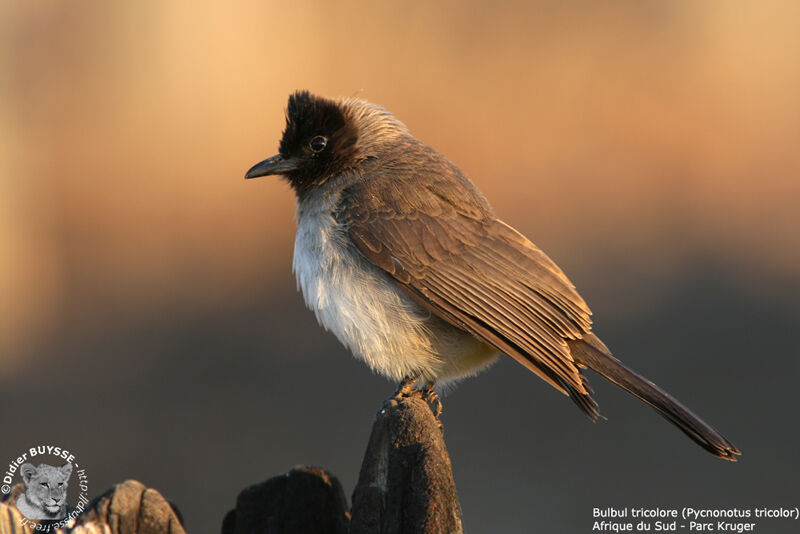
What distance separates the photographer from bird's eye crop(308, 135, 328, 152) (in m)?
4.35

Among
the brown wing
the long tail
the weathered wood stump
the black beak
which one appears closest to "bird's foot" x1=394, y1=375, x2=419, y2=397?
the brown wing

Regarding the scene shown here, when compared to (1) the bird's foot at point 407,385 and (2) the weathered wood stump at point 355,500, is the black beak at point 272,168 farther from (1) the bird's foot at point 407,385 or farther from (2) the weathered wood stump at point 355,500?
(2) the weathered wood stump at point 355,500

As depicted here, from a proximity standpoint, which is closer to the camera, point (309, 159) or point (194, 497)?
point (309, 159)

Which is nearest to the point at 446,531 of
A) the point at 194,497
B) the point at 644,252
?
the point at 194,497

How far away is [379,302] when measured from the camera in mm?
3895

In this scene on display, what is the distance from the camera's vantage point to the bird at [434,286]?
3715mm

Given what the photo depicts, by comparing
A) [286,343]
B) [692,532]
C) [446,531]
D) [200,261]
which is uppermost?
[200,261]

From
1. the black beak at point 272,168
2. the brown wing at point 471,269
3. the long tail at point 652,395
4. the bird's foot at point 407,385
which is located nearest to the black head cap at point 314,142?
the black beak at point 272,168

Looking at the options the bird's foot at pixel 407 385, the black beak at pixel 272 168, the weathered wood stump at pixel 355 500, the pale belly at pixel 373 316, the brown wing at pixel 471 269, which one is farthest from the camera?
the black beak at pixel 272 168

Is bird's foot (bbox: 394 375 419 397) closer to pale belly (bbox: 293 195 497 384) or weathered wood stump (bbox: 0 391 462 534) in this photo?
pale belly (bbox: 293 195 497 384)

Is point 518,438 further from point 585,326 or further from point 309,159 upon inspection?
point 309,159

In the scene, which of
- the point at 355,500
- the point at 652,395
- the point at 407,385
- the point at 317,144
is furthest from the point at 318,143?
the point at 355,500

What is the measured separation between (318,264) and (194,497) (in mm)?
2170

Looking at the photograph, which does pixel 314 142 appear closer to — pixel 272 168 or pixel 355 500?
pixel 272 168
